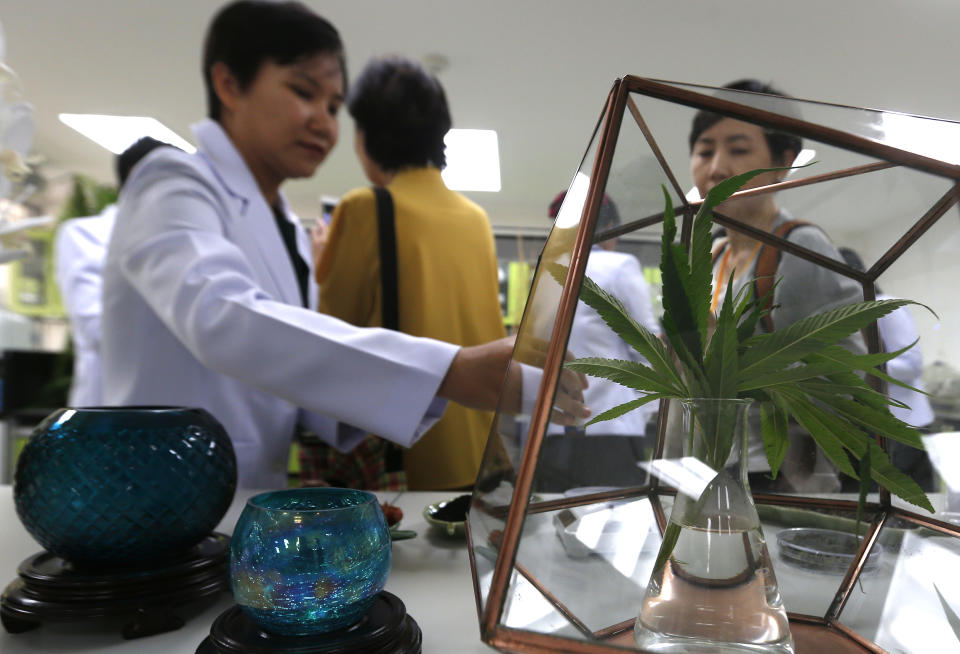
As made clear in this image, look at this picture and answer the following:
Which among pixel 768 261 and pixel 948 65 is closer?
pixel 768 261

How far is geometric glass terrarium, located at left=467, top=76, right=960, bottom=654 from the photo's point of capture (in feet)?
0.88

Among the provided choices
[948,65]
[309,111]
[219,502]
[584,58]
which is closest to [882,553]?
[219,502]

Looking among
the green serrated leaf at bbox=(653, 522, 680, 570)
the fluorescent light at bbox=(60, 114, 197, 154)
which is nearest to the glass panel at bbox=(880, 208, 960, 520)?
the green serrated leaf at bbox=(653, 522, 680, 570)

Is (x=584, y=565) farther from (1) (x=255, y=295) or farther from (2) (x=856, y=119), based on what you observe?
(1) (x=255, y=295)

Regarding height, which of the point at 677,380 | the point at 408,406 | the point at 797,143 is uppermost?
the point at 797,143

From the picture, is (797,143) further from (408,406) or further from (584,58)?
(584,58)

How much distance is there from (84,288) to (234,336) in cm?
156

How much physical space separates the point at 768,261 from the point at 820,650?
196mm

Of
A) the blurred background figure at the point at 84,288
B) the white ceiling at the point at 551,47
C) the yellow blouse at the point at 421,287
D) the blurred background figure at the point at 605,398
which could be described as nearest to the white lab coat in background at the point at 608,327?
the blurred background figure at the point at 605,398

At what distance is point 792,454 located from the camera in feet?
1.19

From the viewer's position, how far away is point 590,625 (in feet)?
0.88

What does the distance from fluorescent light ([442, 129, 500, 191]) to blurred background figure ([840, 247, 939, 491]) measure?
11.7 ft

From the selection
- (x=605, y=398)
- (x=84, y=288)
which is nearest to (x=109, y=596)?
(x=605, y=398)

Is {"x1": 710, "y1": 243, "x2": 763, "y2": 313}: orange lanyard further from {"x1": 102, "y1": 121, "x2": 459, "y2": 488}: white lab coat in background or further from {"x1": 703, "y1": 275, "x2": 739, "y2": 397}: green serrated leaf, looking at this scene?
{"x1": 102, "y1": 121, "x2": 459, "y2": 488}: white lab coat in background
